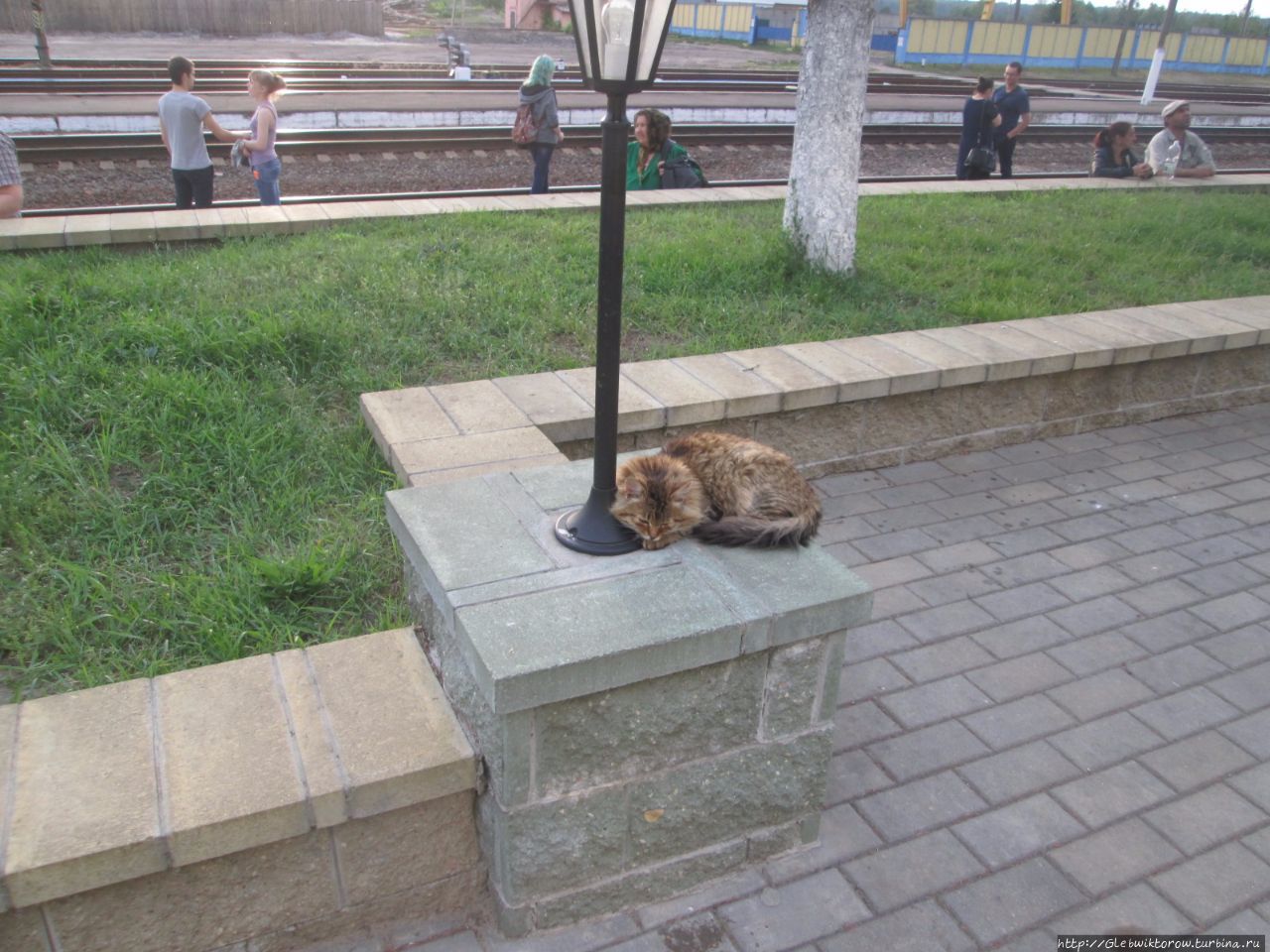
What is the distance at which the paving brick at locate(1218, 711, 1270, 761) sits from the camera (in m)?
3.26

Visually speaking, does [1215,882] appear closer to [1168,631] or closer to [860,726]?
[860,726]

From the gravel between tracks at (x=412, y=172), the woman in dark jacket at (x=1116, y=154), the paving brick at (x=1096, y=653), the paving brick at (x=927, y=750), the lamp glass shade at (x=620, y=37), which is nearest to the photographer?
the lamp glass shade at (x=620, y=37)

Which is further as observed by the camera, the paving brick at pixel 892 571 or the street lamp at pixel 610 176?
the paving brick at pixel 892 571

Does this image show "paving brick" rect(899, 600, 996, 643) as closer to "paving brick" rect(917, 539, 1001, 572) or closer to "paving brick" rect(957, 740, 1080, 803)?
"paving brick" rect(917, 539, 1001, 572)

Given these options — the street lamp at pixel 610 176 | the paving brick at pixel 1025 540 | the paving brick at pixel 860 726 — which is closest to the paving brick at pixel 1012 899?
the paving brick at pixel 860 726

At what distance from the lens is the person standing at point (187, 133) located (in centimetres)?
845

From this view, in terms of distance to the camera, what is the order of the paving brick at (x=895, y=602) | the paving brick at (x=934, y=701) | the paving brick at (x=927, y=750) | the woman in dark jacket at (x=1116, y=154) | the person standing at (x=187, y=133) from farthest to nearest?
the woman in dark jacket at (x=1116, y=154)
the person standing at (x=187, y=133)
the paving brick at (x=895, y=602)
the paving brick at (x=934, y=701)
the paving brick at (x=927, y=750)

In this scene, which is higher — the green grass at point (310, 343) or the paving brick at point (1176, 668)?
the green grass at point (310, 343)

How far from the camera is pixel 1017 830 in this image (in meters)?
2.93

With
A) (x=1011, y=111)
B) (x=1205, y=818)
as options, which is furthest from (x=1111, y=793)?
(x=1011, y=111)

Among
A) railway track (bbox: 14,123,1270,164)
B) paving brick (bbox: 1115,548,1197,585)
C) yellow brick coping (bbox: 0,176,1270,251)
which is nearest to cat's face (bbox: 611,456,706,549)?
paving brick (bbox: 1115,548,1197,585)

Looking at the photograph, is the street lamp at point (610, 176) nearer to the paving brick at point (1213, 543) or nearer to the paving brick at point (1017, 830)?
the paving brick at point (1017, 830)

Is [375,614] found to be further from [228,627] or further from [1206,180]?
[1206,180]

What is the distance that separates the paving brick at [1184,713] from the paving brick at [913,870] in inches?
38.9
